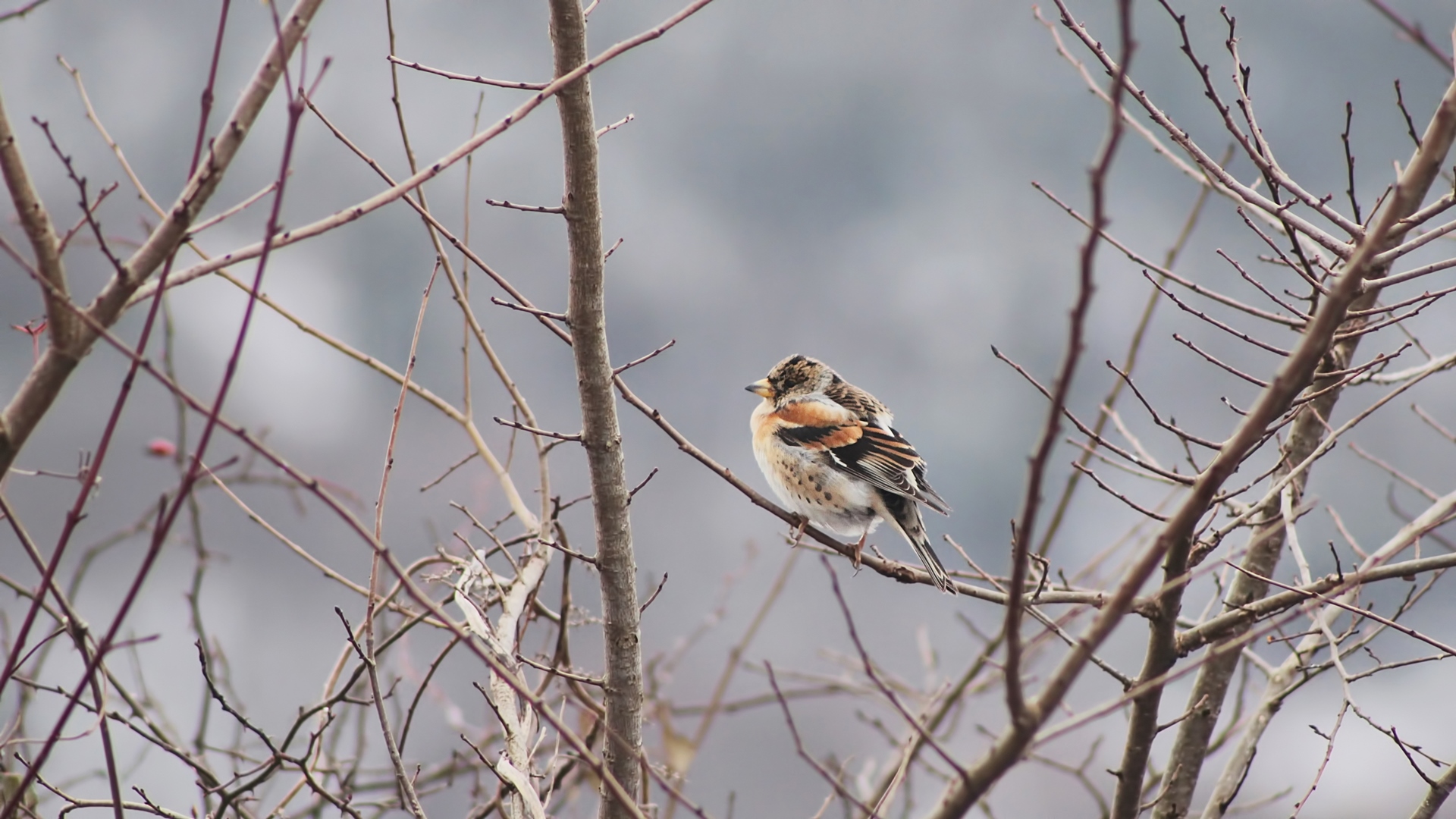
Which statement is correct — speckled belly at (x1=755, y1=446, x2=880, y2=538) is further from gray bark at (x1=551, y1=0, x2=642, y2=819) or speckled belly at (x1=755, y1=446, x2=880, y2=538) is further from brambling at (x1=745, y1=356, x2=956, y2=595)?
gray bark at (x1=551, y1=0, x2=642, y2=819)

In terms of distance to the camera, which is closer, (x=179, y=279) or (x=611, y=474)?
(x=179, y=279)

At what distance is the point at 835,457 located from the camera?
16.4ft

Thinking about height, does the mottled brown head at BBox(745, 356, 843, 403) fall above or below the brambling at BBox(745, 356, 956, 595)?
above

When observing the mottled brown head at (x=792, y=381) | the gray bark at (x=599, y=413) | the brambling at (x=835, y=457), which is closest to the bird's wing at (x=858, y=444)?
the brambling at (x=835, y=457)

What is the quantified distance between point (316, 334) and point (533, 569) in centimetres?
105

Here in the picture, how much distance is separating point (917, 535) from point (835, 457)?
568 millimetres

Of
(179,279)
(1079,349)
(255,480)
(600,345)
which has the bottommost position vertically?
(1079,349)

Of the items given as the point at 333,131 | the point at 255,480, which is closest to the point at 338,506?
the point at 333,131

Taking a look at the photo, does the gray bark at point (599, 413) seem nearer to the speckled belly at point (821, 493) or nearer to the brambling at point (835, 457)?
the brambling at point (835, 457)

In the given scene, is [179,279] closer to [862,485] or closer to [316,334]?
[316,334]

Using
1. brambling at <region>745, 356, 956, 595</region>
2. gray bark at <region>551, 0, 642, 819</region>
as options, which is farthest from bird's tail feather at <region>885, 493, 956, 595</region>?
gray bark at <region>551, 0, 642, 819</region>

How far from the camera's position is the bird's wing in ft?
15.7

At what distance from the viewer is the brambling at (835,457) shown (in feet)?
15.7

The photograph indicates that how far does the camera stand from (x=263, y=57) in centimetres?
189
